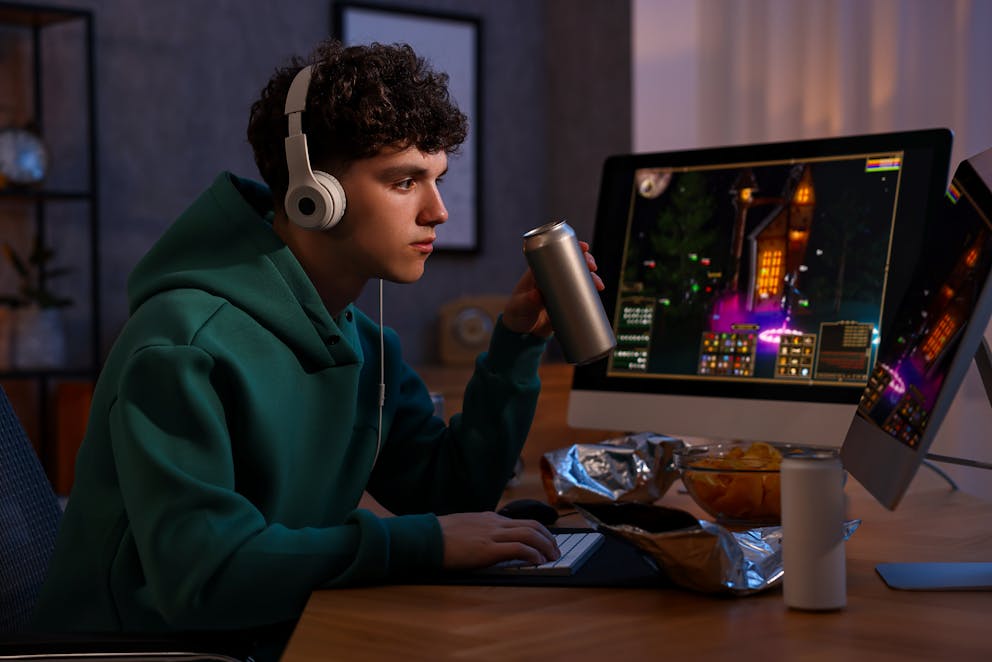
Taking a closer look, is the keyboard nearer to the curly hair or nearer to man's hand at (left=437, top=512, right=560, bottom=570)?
man's hand at (left=437, top=512, right=560, bottom=570)

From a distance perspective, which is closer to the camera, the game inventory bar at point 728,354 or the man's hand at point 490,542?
the man's hand at point 490,542

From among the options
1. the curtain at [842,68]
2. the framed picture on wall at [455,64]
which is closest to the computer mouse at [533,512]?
the curtain at [842,68]

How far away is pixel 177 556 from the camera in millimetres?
951

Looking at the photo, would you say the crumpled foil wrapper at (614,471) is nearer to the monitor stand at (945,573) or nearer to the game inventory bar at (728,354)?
the game inventory bar at (728,354)

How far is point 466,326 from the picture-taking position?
379 cm

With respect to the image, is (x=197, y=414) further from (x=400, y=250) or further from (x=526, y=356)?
(x=526, y=356)

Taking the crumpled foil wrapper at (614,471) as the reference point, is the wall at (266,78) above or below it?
above

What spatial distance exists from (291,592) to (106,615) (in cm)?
23

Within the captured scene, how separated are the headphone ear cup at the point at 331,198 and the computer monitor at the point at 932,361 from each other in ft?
1.81

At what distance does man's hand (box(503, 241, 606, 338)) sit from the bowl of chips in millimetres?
222

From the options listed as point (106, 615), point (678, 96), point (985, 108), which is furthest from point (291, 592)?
point (678, 96)

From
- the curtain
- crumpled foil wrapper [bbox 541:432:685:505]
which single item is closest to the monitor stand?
crumpled foil wrapper [bbox 541:432:685:505]

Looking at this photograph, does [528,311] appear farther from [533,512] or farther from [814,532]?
[814,532]

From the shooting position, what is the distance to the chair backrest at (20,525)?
1.24m
